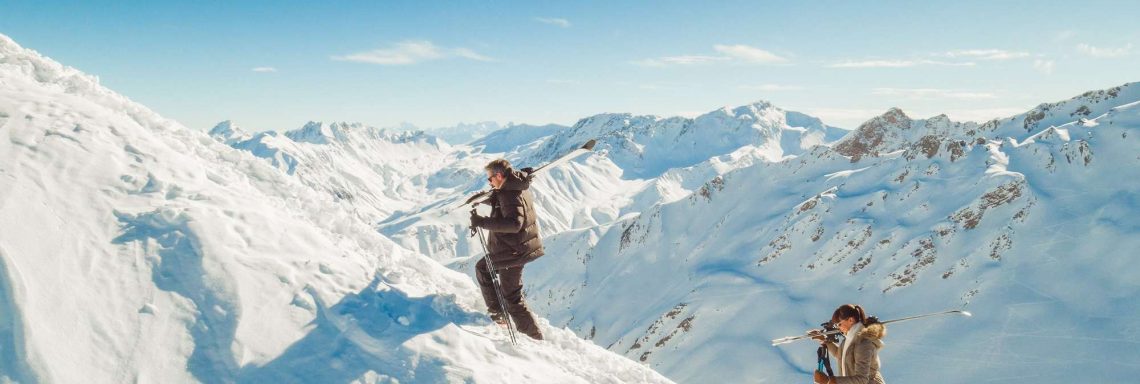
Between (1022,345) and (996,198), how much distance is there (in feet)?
94.5

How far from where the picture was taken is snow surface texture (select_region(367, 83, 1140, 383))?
162ft

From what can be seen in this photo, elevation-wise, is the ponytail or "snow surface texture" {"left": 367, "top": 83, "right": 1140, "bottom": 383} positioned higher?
the ponytail

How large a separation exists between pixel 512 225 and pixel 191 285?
3.71 metres

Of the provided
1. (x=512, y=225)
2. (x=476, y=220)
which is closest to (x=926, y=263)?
(x=512, y=225)

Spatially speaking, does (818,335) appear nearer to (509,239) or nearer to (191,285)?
(509,239)

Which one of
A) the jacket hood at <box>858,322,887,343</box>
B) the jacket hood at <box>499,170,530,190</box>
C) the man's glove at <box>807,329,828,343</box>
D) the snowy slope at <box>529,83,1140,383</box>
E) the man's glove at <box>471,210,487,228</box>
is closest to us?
the jacket hood at <box>858,322,887,343</box>

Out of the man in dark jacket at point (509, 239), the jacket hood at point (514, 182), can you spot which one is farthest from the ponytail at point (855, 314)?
the jacket hood at point (514, 182)

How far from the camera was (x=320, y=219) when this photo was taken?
364 inches

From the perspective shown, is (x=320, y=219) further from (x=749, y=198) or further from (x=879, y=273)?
(x=749, y=198)

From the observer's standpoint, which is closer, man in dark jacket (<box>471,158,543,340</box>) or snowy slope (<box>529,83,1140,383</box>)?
man in dark jacket (<box>471,158,543,340</box>)

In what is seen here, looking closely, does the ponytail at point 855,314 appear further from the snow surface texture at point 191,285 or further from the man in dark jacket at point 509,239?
the man in dark jacket at point 509,239

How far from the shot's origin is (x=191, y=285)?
19.5 ft

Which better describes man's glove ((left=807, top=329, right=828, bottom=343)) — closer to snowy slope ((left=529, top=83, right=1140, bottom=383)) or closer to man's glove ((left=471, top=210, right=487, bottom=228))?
man's glove ((left=471, top=210, right=487, bottom=228))

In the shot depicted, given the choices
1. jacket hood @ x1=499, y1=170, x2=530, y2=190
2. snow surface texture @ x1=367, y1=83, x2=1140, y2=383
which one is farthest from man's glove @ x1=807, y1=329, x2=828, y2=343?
snow surface texture @ x1=367, y1=83, x2=1140, y2=383
